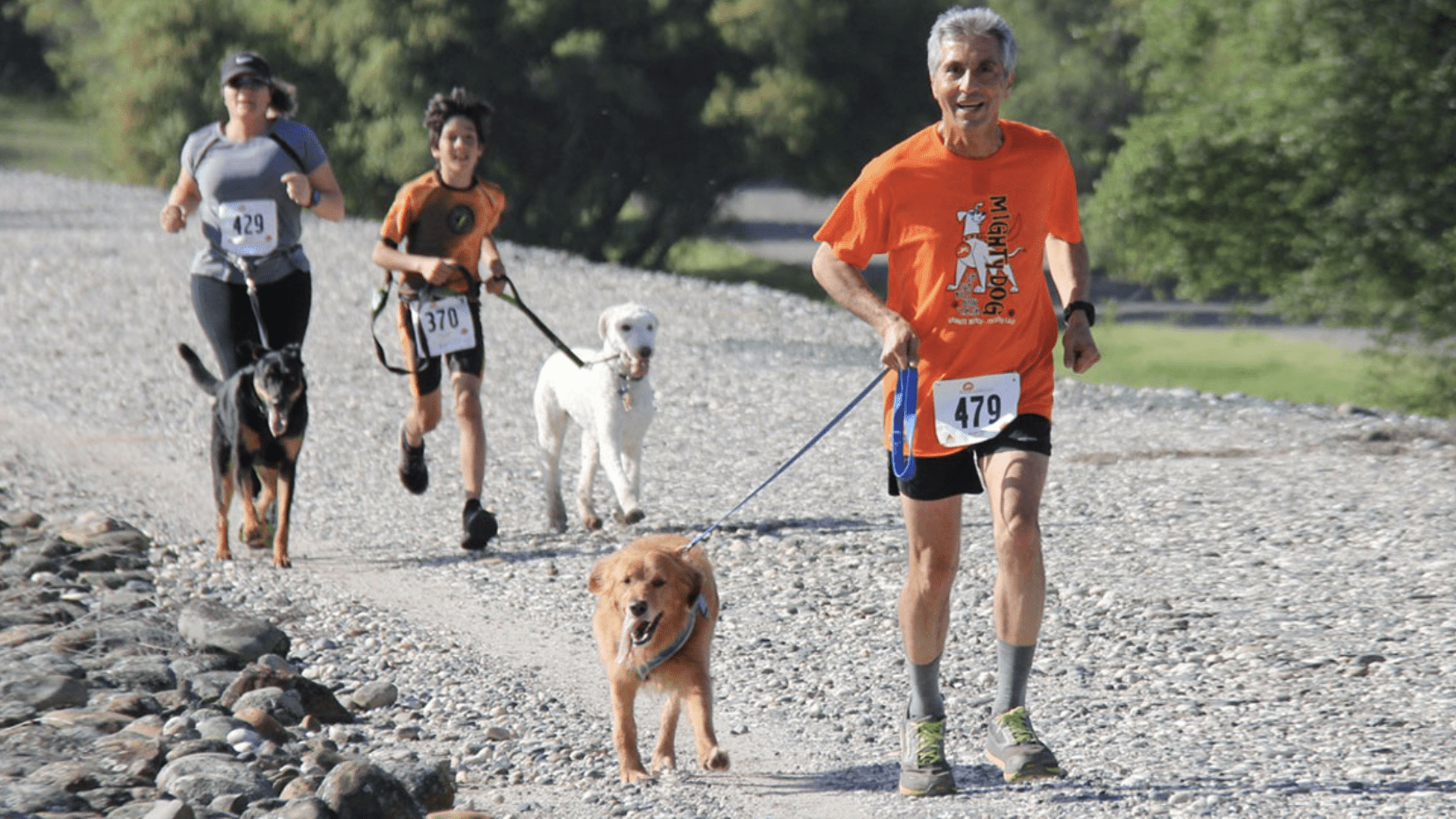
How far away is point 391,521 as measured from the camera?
30.6 ft

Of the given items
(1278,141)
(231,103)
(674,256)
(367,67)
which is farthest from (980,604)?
A: (674,256)

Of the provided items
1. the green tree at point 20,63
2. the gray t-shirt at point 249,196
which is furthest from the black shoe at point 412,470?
the green tree at point 20,63

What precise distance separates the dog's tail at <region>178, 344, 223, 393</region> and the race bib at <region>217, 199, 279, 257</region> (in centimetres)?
92

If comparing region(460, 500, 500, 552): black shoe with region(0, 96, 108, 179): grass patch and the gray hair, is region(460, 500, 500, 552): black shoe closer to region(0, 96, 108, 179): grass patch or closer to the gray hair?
the gray hair

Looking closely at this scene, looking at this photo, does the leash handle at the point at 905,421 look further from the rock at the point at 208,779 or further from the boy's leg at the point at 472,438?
the boy's leg at the point at 472,438

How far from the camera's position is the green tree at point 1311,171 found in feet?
63.8

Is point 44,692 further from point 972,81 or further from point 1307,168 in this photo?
point 1307,168

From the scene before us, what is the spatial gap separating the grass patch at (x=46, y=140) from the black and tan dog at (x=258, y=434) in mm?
34440

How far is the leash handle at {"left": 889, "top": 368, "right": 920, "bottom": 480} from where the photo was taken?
449 cm

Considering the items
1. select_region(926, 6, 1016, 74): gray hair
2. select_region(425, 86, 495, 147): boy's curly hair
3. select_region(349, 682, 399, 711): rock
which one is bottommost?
select_region(349, 682, 399, 711): rock

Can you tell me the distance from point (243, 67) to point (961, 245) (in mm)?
4498

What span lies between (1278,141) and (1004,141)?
17.0 metres

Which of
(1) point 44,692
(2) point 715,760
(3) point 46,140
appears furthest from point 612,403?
(3) point 46,140

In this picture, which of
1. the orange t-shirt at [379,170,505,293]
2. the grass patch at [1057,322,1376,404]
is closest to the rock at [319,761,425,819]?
the orange t-shirt at [379,170,505,293]
